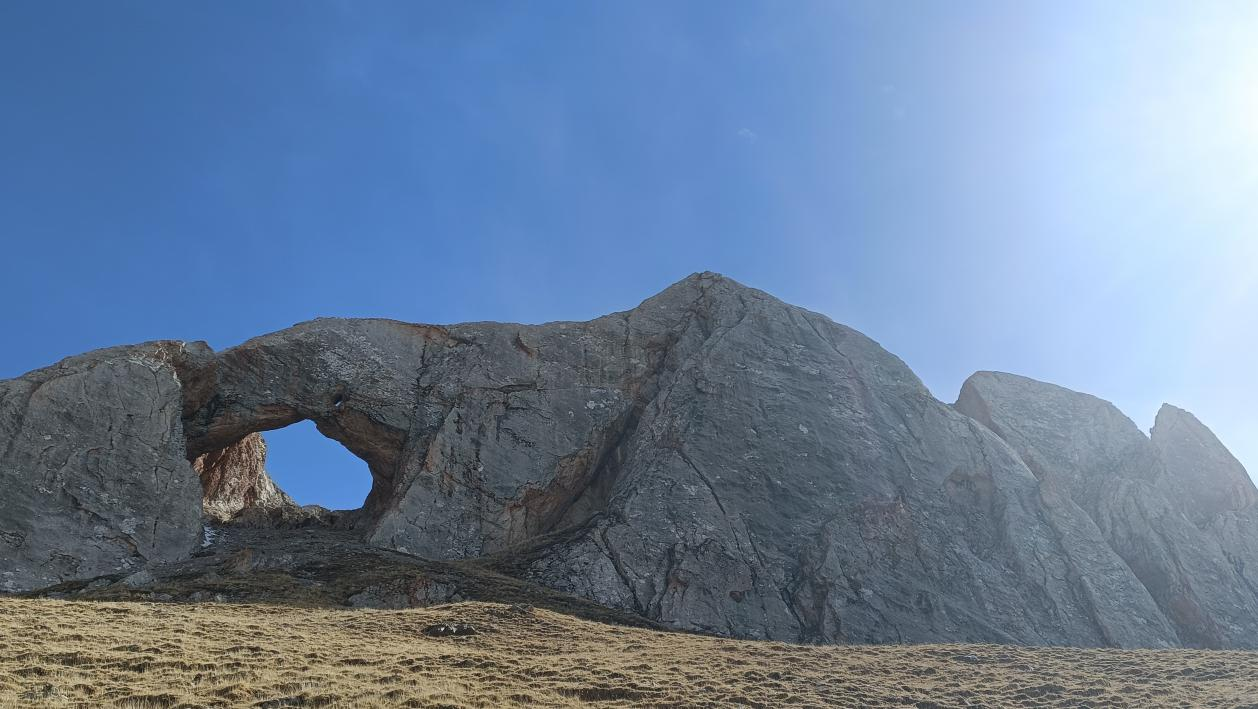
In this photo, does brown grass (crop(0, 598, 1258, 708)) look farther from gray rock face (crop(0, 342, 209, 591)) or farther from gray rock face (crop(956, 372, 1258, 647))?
gray rock face (crop(956, 372, 1258, 647))

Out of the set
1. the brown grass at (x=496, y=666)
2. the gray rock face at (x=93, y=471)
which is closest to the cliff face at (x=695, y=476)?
the gray rock face at (x=93, y=471)

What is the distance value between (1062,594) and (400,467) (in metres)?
37.2

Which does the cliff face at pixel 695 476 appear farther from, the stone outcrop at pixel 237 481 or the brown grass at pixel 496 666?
the brown grass at pixel 496 666

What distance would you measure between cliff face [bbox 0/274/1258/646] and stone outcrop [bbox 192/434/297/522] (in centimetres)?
44

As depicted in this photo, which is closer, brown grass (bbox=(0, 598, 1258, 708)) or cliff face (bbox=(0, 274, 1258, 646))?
brown grass (bbox=(0, 598, 1258, 708))

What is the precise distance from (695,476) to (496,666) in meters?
23.4

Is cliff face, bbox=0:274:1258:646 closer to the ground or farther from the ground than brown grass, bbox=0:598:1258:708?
farther from the ground

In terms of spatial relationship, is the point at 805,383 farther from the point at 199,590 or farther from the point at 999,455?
the point at 199,590

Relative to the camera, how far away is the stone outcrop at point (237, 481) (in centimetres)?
5462

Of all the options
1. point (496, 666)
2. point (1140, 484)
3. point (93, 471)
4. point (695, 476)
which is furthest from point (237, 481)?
point (1140, 484)

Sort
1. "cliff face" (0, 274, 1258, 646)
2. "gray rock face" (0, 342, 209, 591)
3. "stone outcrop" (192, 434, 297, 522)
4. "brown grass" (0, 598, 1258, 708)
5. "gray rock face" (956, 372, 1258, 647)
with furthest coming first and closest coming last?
"stone outcrop" (192, 434, 297, 522)
"gray rock face" (956, 372, 1258, 647)
"cliff face" (0, 274, 1258, 646)
"gray rock face" (0, 342, 209, 591)
"brown grass" (0, 598, 1258, 708)

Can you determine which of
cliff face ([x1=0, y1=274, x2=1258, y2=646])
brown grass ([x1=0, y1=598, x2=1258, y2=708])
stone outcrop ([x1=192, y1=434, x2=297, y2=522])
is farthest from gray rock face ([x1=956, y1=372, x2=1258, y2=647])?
stone outcrop ([x1=192, y1=434, x2=297, y2=522])

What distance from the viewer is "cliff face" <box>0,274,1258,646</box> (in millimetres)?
39531

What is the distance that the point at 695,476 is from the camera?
45.8 m
